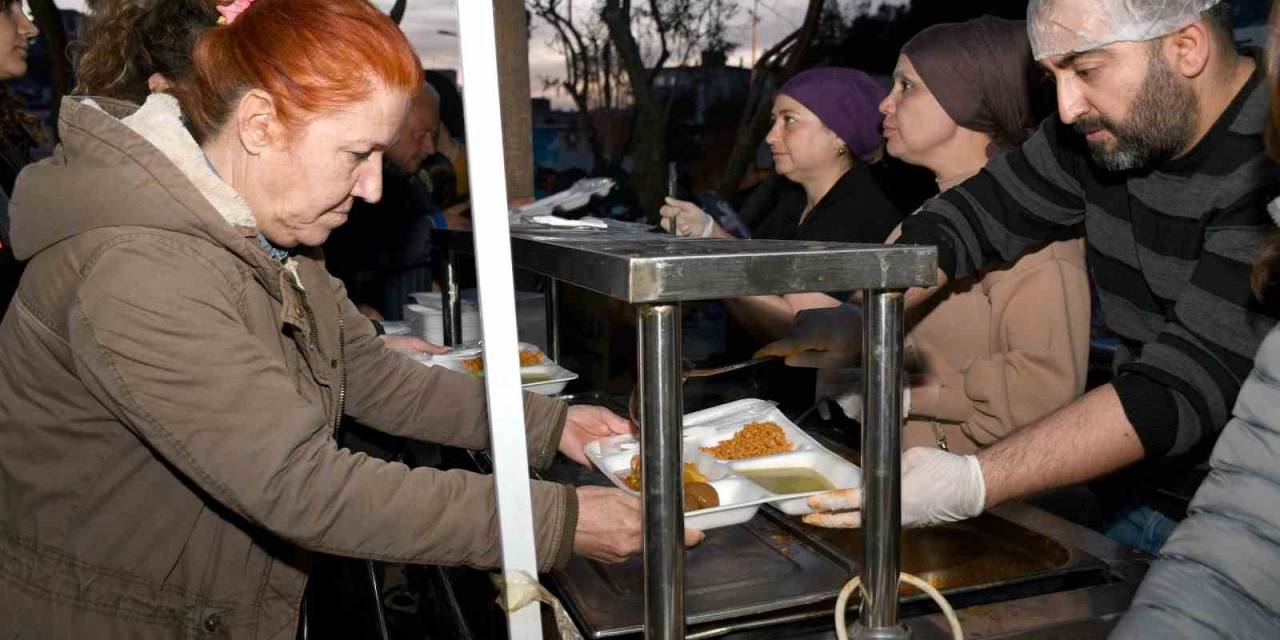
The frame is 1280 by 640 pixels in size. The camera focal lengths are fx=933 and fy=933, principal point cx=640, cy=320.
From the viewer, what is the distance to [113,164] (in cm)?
112

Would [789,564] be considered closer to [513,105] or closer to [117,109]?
[117,109]

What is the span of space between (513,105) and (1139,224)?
3.03 m

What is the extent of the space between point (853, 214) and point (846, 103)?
0.37 m

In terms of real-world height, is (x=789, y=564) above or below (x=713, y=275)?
below

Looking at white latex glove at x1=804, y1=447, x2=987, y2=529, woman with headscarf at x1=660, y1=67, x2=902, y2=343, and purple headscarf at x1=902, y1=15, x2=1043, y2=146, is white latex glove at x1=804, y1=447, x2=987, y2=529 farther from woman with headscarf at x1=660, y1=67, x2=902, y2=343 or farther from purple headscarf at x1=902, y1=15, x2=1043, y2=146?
woman with headscarf at x1=660, y1=67, x2=902, y2=343

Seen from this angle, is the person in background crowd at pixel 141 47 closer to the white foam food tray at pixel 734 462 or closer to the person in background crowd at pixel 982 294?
the white foam food tray at pixel 734 462

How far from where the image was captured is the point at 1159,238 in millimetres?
1579

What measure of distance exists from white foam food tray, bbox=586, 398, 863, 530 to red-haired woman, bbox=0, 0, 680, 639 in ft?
0.61

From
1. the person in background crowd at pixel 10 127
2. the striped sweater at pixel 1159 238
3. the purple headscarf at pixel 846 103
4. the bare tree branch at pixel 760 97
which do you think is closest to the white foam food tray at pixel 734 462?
the striped sweater at pixel 1159 238

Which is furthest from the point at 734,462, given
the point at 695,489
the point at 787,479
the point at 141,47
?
the point at 141,47

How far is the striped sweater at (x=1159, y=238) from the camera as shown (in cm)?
132

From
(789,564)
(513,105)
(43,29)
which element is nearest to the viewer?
(789,564)

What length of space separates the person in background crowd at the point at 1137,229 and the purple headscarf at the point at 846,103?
1102 mm

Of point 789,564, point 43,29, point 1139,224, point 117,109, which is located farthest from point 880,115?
point 43,29
